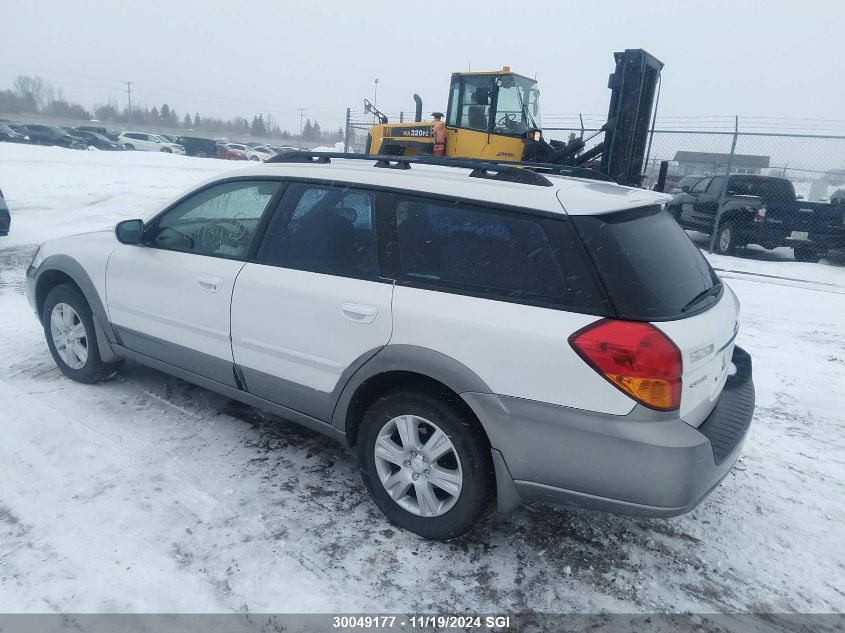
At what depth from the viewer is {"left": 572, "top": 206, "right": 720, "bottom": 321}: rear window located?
7.54ft

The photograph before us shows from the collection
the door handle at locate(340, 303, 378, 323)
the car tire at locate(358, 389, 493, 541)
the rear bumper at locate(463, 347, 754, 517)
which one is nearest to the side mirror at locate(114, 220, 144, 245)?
the door handle at locate(340, 303, 378, 323)

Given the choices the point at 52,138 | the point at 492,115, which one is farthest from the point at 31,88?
the point at 492,115

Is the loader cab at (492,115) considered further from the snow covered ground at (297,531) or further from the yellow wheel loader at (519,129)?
the snow covered ground at (297,531)

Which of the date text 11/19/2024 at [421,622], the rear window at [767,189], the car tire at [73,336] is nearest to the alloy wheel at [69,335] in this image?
the car tire at [73,336]

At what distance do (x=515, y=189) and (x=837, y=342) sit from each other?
5.41 m

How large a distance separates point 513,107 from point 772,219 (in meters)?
5.87

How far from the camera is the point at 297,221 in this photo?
10.4ft

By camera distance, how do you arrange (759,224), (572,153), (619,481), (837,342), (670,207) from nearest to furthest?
(619,481) → (837,342) → (572,153) → (759,224) → (670,207)

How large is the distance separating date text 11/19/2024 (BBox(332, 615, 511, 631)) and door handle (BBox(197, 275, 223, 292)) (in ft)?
6.16

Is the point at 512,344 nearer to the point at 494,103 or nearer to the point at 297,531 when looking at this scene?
the point at 297,531

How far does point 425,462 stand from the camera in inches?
106

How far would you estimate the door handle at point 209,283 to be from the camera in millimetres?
3316

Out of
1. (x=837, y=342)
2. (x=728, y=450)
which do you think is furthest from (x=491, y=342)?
(x=837, y=342)

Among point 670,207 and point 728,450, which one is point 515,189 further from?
point 670,207
